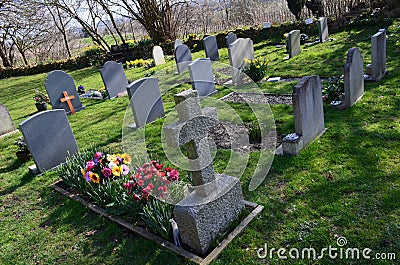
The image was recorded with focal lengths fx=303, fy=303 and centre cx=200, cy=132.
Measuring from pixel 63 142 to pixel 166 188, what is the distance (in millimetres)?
3261

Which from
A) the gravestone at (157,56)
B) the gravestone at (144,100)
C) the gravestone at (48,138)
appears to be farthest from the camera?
the gravestone at (157,56)

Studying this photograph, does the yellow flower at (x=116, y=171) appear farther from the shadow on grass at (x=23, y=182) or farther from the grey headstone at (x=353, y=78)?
the grey headstone at (x=353, y=78)

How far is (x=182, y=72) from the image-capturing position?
1218cm

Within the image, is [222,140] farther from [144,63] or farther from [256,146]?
[144,63]

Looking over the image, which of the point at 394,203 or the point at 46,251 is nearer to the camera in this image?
the point at 394,203

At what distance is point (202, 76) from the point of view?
8.38 metres

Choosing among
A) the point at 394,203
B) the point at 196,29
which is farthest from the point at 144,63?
the point at 394,203

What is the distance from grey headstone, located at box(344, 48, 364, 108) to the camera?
5.54 m

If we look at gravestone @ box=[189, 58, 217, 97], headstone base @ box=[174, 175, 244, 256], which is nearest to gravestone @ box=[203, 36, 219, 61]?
gravestone @ box=[189, 58, 217, 97]

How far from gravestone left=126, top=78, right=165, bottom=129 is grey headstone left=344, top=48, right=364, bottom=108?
4144 millimetres

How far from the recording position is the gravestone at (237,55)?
9469mm

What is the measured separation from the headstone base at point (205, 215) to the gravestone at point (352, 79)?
11.6ft

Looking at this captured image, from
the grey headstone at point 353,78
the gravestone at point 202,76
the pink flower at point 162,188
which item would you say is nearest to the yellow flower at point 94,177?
the pink flower at point 162,188

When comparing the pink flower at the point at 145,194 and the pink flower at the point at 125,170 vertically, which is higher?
the pink flower at the point at 125,170
